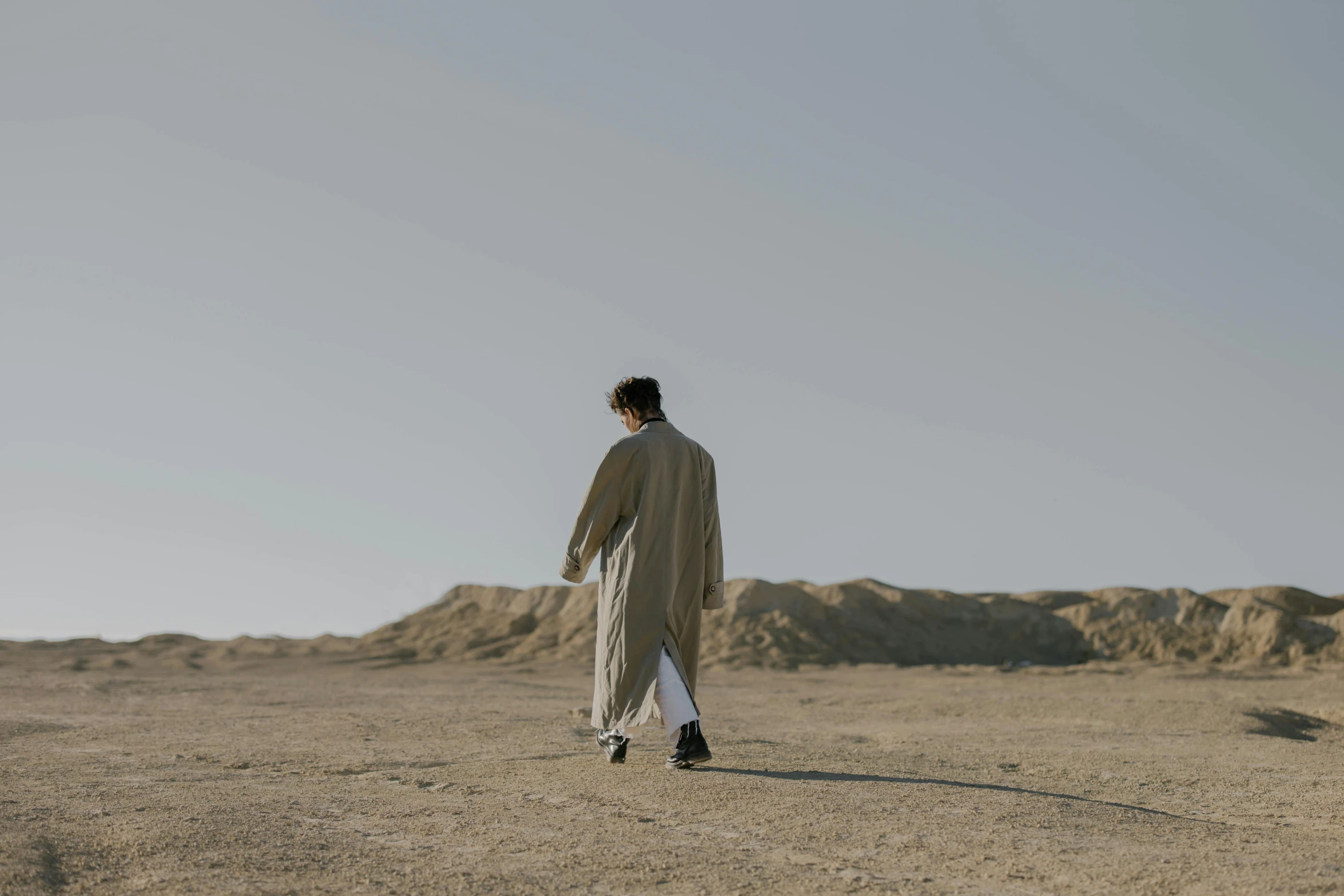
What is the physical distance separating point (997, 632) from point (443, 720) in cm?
2080

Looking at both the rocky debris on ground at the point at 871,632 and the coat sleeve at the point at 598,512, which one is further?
the rocky debris on ground at the point at 871,632

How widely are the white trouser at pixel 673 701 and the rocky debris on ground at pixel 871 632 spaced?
16.2 metres

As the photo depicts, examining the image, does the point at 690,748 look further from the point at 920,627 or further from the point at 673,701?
the point at 920,627

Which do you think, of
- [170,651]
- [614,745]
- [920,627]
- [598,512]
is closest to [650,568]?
[598,512]

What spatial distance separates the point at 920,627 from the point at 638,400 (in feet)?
70.5

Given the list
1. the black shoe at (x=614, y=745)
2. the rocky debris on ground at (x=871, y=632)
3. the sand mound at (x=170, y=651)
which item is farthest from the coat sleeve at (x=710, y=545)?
the sand mound at (x=170, y=651)

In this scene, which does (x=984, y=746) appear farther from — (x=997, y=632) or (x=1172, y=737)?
(x=997, y=632)

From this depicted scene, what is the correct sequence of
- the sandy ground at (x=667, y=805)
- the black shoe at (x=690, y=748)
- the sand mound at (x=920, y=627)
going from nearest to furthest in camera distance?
1. the sandy ground at (x=667, y=805)
2. the black shoe at (x=690, y=748)
3. the sand mound at (x=920, y=627)

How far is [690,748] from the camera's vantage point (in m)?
4.88

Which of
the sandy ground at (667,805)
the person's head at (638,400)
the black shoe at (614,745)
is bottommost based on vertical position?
the sandy ground at (667,805)

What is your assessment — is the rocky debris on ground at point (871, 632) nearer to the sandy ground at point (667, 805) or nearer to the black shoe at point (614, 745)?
the sandy ground at point (667, 805)

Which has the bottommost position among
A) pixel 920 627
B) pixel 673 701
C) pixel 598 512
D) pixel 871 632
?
pixel 673 701

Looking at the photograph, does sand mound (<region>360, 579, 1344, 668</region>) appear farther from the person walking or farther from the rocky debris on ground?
the person walking

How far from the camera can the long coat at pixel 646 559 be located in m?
5.10
